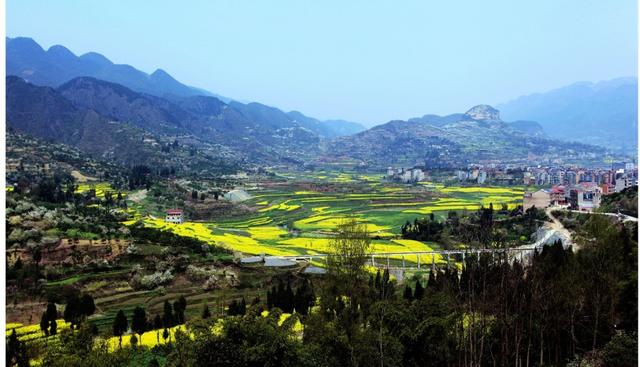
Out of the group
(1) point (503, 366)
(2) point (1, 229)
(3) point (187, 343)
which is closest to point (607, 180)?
(1) point (503, 366)

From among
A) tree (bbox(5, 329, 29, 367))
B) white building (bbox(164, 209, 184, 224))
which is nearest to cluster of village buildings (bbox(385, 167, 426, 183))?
white building (bbox(164, 209, 184, 224))

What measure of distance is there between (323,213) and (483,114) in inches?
6007

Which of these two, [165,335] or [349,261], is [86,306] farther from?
[349,261]

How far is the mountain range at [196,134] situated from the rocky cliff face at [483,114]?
14.8 inches

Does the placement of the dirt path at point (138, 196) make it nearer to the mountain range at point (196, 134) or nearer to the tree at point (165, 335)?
the tree at point (165, 335)

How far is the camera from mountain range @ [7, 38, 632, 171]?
9838cm

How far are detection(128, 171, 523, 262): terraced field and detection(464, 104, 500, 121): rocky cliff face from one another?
382ft

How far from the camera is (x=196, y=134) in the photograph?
148 meters

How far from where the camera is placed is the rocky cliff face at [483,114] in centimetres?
18362

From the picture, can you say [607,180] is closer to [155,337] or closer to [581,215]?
[581,215]

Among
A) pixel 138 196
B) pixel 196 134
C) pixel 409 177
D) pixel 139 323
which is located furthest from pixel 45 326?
pixel 196 134

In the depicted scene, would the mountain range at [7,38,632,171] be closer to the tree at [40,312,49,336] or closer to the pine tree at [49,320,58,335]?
the tree at [40,312,49,336]

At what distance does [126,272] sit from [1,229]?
20557 millimetres

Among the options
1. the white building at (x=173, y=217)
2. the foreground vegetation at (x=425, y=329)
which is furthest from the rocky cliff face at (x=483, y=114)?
the foreground vegetation at (x=425, y=329)
